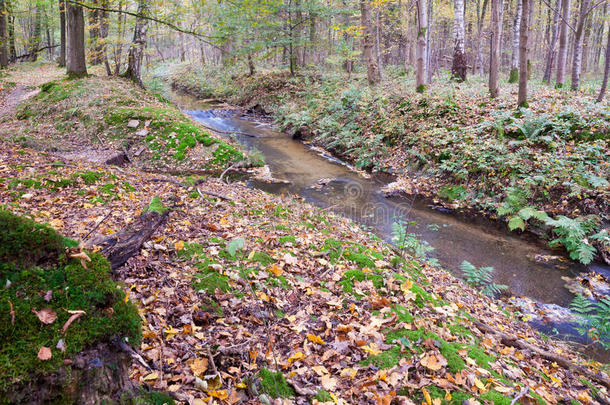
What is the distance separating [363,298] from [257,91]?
916 inches

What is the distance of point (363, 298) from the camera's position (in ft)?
13.7

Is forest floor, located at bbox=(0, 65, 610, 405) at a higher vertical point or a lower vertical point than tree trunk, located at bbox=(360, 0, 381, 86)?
lower

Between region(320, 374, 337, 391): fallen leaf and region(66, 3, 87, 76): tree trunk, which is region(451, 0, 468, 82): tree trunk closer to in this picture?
region(66, 3, 87, 76): tree trunk

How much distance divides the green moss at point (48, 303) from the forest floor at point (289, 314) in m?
0.11

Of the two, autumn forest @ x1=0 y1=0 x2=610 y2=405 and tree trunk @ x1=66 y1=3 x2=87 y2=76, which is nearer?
autumn forest @ x1=0 y1=0 x2=610 y2=405

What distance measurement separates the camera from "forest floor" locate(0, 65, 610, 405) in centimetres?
279

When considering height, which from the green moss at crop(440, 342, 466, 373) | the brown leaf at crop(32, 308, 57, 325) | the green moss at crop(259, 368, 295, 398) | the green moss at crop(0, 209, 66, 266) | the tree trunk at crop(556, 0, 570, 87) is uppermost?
the tree trunk at crop(556, 0, 570, 87)

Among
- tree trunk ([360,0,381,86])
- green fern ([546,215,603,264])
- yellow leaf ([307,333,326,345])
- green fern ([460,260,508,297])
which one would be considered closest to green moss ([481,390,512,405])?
yellow leaf ([307,333,326,345])

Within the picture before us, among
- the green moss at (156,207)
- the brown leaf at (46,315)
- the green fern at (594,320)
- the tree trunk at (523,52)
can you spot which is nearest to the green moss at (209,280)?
the green moss at (156,207)

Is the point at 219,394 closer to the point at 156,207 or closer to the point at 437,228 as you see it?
the point at 156,207

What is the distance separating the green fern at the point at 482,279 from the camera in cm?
628

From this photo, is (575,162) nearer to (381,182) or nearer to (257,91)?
(381,182)

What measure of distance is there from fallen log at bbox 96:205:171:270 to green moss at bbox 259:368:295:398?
5.91 feet

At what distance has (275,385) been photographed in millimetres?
2615
